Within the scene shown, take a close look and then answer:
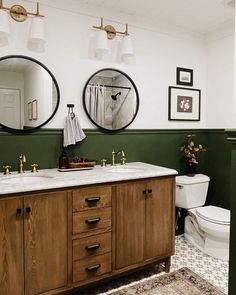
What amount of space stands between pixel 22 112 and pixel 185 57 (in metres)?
1.93

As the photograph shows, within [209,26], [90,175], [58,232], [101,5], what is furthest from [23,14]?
[209,26]

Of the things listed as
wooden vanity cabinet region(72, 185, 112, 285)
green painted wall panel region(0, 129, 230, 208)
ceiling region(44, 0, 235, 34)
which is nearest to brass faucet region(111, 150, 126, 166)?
green painted wall panel region(0, 129, 230, 208)

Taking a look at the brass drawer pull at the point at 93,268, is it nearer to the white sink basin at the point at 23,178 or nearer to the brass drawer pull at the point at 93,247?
the brass drawer pull at the point at 93,247

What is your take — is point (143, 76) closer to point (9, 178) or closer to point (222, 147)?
point (222, 147)

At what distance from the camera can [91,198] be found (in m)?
1.83

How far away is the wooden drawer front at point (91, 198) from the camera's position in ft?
5.86

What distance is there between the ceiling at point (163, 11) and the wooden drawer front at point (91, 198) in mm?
1635

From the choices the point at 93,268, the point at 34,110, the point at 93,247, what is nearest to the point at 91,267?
the point at 93,268

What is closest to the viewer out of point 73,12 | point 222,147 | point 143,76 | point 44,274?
point 44,274

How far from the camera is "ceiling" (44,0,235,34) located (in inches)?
90.6

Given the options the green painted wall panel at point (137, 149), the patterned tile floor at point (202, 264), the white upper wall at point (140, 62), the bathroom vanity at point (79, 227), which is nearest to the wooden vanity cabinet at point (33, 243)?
the bathroom vanity at point (79, 227)

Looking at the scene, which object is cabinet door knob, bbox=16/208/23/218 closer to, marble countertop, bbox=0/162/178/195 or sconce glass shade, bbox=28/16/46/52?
marble countertop, bbox=0/162/178/195

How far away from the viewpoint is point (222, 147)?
290 cm

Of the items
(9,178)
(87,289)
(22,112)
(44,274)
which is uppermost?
(22,112)
